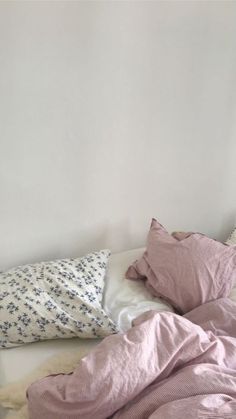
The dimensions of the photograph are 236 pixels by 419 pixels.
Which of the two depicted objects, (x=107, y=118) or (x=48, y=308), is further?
(x=107, y=118)

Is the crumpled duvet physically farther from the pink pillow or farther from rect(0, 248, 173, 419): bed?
the pink pillow

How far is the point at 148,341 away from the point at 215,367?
19 cm

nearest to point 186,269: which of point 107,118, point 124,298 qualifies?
point 124,298

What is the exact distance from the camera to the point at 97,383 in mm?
973

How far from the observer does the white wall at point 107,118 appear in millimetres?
1401

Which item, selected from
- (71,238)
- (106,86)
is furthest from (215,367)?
(106,86)

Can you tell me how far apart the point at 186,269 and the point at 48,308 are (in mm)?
511

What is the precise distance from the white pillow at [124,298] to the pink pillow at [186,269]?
31mm

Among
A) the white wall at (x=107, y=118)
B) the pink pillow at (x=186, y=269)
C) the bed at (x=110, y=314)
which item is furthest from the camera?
the pink pillow at (x=186, y=269)

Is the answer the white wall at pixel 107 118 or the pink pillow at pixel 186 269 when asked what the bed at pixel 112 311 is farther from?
the white wall at pixel 107 118

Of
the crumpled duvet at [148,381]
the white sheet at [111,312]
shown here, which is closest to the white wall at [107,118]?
the white sheet at [111,312]

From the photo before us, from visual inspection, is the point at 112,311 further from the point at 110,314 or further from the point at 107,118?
the point at 107,118

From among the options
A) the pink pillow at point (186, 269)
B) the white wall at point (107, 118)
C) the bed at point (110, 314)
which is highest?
the white wall at point (107, 118)

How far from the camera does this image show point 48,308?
1327 mm
